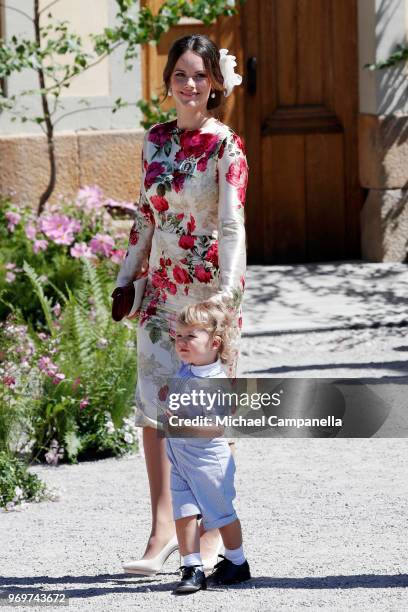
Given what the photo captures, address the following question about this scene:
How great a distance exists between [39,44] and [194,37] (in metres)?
4.43

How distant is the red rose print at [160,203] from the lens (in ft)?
15.6

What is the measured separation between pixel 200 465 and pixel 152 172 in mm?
975

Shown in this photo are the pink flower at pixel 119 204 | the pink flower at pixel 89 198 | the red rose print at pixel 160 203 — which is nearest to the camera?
the red rose print at pixel 160 203

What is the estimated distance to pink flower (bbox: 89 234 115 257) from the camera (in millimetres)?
8281

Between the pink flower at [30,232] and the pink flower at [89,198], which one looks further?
the pink flower at [89,198]

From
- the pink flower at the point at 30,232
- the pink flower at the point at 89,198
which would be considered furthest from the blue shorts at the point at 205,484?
the pink flower at the point at 89,198

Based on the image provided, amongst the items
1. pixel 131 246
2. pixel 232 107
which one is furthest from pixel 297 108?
pixel 131 246

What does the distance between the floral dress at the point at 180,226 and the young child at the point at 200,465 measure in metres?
0.19

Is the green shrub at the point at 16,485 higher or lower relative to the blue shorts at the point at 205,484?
lower

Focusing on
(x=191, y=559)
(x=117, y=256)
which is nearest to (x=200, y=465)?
(x=191, y=559)

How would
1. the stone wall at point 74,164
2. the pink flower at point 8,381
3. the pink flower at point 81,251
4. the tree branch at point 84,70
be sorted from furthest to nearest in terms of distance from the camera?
1. the stone wall at point 74,164
2. the tree branch at point 84,70
3. the pink flower at point 81,251
4. the pink flower at point 8,381

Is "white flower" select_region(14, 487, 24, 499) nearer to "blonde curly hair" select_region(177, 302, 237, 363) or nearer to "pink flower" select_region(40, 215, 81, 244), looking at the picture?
"blonde curly hair" select_region(177, 302, 237, 363)

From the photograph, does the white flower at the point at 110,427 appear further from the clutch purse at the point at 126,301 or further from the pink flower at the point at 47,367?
the clutch purse at the point at 126,301

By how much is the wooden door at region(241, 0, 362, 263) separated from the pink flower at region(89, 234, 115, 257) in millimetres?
2104
